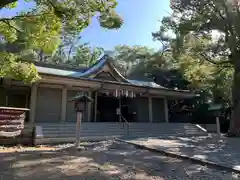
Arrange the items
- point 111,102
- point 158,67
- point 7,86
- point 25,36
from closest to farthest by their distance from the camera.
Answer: point 25,36 < point 7,86 < point 111,102 < point 158,67

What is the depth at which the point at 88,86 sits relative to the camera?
1569cm

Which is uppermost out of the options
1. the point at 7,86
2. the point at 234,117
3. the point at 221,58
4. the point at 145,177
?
the point at 221,58

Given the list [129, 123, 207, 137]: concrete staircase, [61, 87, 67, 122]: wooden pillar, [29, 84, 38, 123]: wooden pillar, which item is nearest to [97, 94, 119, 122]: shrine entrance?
[129, 123, 207, 137]: concrete staircase

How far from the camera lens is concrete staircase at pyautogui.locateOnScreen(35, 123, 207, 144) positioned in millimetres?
11688

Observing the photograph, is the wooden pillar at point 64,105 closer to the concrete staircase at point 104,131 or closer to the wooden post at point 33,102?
the concrete staircase at point 104,131

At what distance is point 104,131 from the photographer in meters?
13.7

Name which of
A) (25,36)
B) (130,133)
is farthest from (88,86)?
(25,36)

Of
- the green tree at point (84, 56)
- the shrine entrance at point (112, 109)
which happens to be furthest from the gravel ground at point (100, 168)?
the green tree at point (84, 56)

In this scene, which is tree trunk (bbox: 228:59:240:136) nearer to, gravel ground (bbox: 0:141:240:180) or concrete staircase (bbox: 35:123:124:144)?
concrete staircase (bbox: 35:123:124:144)

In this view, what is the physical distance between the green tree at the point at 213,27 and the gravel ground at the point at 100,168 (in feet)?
35.5

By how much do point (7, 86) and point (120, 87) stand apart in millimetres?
7424

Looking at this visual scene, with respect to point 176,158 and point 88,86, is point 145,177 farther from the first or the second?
point 88,86

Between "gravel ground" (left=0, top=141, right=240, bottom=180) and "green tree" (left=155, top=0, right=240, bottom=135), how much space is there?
426 inches

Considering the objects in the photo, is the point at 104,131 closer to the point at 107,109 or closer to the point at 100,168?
the point at 107,109
